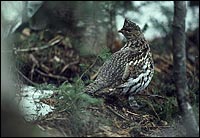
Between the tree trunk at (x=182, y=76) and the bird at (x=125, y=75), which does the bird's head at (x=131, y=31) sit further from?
the tree trunk at (x=182, y=76)

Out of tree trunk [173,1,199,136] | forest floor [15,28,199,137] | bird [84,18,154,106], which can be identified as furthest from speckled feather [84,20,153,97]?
tree trunk [173,1,199,136]

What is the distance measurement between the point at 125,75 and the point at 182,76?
4.72 ft

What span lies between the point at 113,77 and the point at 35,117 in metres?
1.30

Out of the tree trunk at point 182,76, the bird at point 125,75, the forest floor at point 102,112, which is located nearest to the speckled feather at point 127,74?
the bird at point 125,75

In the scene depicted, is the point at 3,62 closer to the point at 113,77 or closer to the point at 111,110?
the point at 111,110

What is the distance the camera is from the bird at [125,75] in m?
5.95

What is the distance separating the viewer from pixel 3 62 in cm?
416

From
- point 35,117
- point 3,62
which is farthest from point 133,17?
point 3,62

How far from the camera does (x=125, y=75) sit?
19.6 ft

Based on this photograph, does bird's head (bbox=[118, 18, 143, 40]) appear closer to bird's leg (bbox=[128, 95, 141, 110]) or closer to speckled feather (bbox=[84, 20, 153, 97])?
speckled feather (bbox=[84, 20, 153, 97])

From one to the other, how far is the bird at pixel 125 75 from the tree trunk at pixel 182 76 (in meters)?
1.36

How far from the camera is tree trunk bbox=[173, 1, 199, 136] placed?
456cm

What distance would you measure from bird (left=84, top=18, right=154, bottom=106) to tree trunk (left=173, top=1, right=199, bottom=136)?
1.36 meters

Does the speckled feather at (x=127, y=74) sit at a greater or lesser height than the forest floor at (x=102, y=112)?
greater
